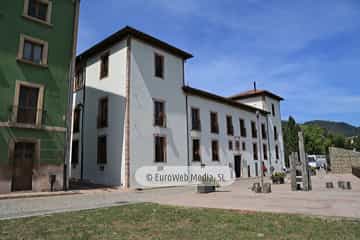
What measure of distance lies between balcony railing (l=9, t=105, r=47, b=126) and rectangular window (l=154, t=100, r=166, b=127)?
731cm

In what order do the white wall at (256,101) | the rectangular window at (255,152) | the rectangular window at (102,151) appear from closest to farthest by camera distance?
the rectangular window at (102,151) → the rectangular window at (255,152) → the white wall at (256,101)

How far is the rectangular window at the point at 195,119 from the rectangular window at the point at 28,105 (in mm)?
11781

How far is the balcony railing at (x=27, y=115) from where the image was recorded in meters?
13.3

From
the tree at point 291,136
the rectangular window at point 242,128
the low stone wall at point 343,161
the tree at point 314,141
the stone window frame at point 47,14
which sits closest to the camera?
the stone window frame at point 47,14

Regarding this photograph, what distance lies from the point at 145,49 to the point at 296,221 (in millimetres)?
15809

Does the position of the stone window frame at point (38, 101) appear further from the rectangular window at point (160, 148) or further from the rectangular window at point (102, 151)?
the rectangular window at point (160, 148)

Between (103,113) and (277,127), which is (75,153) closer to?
(103,113)

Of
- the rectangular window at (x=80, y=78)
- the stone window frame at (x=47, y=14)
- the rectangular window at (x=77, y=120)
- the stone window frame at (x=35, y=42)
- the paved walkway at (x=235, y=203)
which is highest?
the stone window frame at (x=47, y=14)

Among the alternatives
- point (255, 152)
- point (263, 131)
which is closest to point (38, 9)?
point (255, 152)

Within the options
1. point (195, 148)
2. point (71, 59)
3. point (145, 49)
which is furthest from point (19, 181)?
point (195, 148)

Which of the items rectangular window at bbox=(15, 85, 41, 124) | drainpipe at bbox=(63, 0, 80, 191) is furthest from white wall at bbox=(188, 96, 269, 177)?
rectangular window at bbox=(15, 85, 41, 124)

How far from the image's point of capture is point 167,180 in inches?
744

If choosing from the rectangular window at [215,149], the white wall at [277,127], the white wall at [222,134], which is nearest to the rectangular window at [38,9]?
the white wall at [222,134]

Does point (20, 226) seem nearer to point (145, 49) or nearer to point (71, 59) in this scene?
point (71, 59)
